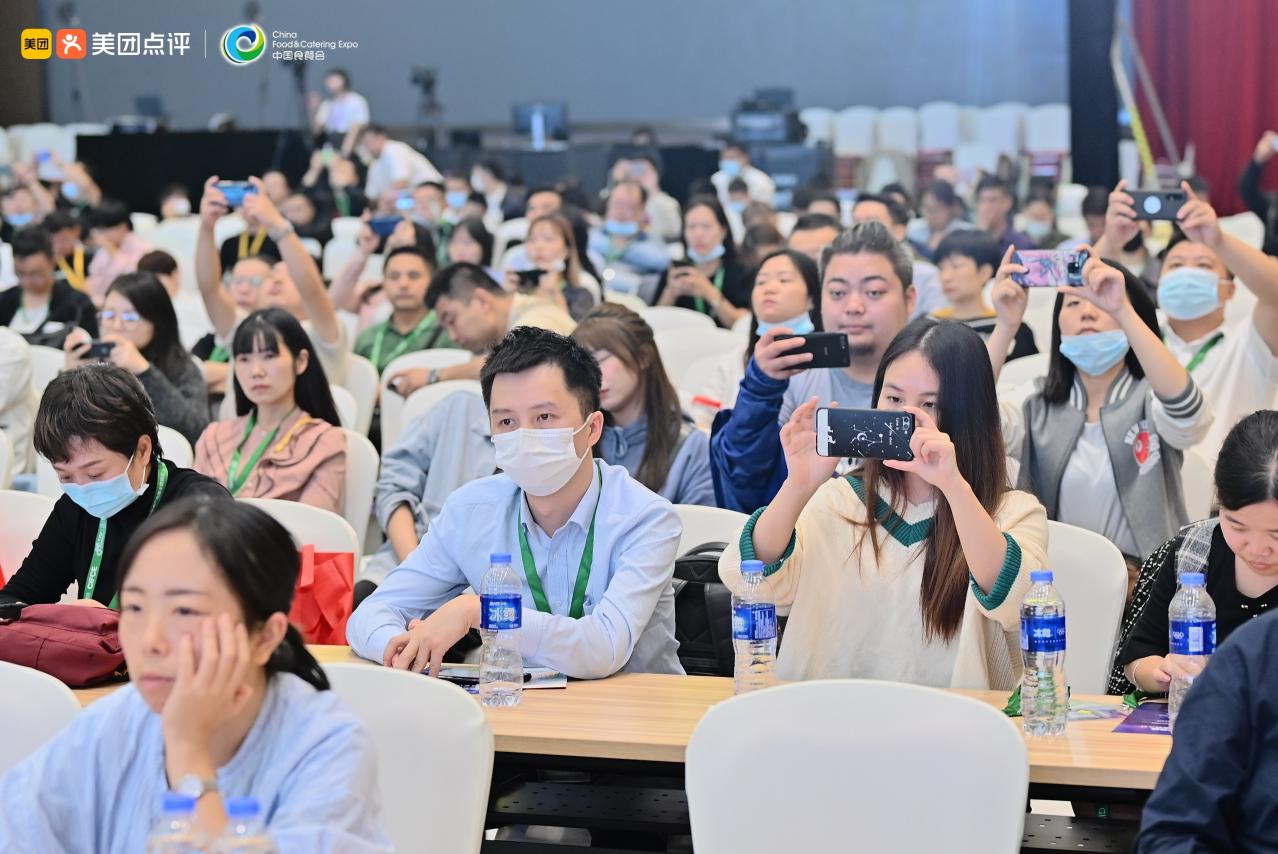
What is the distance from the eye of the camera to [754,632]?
2.88 metres

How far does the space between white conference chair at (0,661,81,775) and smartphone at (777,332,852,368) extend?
184 cm

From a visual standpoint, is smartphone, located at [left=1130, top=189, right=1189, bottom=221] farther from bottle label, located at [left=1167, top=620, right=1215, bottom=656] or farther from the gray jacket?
bottle label, located at [left=1167, top=620, right=1215, bottom=656]

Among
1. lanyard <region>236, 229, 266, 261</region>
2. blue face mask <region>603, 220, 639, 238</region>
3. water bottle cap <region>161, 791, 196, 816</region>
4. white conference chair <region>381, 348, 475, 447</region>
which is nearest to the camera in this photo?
water bottle cap <region>161, 791, 196, 816</region>

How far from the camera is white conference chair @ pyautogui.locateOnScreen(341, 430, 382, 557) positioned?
452 centimetres

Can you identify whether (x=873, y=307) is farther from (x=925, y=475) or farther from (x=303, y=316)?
(x=303, y=316)

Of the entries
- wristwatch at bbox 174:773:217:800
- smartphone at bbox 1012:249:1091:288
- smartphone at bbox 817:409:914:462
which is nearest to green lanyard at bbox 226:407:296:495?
smartphone at bbox 1012:249:1091:288

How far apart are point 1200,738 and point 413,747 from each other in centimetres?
113

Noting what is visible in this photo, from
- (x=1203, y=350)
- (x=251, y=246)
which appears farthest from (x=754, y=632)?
(x=251, y=246)

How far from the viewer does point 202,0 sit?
7.14 metres

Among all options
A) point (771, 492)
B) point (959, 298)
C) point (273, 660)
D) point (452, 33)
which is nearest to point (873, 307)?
point (771, 492)

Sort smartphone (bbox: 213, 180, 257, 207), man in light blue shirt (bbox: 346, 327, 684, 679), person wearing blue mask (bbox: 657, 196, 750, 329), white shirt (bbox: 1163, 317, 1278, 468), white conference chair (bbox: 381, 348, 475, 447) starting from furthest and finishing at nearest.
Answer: person wearing blue mask (bbox: 657, 196, 750, 329), smartphone (bbox: 213, 180, 257, 207), white conference chair (bbox: 381, 348, 475, 447), white shirt (bbox: 1163, 317, 1278, 468), man in light blue shirt (bbox: 346, 327, 684, 679)

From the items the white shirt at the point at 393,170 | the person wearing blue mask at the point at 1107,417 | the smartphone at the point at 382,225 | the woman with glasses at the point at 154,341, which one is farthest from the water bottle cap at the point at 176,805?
the white shirt at the point at 393,170

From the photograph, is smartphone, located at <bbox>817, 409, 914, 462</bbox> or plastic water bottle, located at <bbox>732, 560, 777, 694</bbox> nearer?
smartphone, located at <bbox>817, 409, 914, 462</bbox>

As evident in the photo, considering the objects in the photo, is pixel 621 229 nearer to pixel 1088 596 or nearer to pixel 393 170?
pixel 393 170
